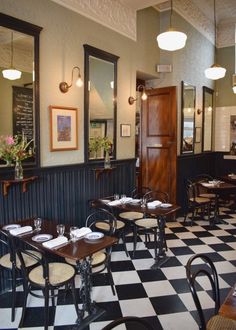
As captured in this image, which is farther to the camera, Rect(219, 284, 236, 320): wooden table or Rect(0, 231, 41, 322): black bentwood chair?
Rect(0, 231, 41, 322): black bentwood chair

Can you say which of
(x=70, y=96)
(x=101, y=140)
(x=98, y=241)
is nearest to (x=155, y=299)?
(x=98, y=241)

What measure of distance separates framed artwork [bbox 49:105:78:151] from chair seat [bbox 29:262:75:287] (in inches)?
57.1

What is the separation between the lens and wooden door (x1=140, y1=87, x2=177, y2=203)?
5293mm

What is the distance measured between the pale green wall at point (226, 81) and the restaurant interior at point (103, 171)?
104 cm

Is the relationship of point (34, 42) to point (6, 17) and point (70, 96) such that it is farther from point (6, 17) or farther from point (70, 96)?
point (70, 96)

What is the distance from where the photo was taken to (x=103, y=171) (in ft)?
13.7

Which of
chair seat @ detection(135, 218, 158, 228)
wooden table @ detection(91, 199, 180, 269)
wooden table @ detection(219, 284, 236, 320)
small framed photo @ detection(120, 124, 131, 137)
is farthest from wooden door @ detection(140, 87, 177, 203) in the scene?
wooden table @ detection(219, 284, 236, 320)

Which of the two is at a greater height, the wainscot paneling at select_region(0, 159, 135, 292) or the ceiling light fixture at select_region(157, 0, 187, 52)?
the ceiling light fixture at select_region(157, 0, 187, 52)

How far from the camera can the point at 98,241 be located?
2.54 m

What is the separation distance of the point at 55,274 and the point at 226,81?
6.42m

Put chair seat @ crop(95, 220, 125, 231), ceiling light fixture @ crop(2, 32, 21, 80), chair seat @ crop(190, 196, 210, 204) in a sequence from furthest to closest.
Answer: chair seat @ crop(190, 196, 210, 204), chair seat @ crop(95, 220, 125, 231), ceiling light fixture @ crop(2, 32, 21, 80)

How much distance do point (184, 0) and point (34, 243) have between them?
5319 mm

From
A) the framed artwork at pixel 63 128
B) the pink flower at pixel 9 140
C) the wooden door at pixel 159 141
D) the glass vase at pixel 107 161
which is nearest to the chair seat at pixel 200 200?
the wooden door at pixel 159 141

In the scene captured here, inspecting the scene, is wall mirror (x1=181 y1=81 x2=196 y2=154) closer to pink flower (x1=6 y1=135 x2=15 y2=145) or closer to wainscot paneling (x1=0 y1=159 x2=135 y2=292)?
wainscot paneling (x1=0 y1=159 x2=135 y2=292)
